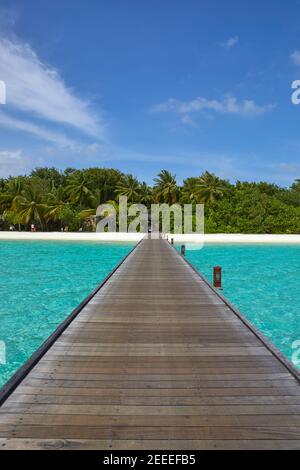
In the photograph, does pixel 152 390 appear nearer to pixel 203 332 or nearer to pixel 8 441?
pixel 8 441

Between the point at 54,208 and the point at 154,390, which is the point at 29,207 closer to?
the point at 54,208

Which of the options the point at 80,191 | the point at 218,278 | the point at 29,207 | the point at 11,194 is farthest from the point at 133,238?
the point at 218,278

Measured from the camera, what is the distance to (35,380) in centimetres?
431

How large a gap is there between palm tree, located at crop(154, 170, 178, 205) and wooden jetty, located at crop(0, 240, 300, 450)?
51.1m

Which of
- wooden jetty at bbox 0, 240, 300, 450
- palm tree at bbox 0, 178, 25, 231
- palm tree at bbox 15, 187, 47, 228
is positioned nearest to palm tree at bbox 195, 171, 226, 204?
palm tree at bbox 15, 187, 47, 228

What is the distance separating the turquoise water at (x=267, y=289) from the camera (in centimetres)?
956

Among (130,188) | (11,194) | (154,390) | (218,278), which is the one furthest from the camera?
(130,188)

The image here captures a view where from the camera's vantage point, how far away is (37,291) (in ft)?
46.1

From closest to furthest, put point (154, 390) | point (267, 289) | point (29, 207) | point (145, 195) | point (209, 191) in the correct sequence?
point (154, 390)
point (267, 289)
point (29, 207)
point (209, 191)
point (145, 195)

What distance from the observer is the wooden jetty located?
10.5 ft

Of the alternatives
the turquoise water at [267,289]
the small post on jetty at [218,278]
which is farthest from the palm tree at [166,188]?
the small post on jetty at [218,278]

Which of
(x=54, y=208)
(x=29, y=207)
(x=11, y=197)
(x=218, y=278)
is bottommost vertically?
(x=218, y=278)

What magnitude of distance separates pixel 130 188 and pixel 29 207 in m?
16.0

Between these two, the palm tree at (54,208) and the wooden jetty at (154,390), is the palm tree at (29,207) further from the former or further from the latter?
the wooden jetty at (154,390)
